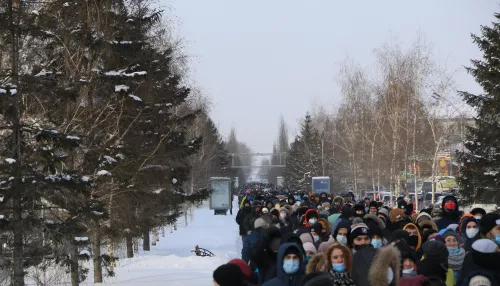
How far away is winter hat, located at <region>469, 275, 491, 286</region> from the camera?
6.79 metres

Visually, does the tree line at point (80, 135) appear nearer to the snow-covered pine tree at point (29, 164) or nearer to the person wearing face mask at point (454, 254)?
the snow-covered pine tree at point (29, 164)

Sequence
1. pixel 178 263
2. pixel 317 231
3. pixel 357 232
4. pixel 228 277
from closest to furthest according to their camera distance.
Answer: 1. pixel 228 277
2. pixel 357 232
3. pixel 317 231
4. pixel 178 263

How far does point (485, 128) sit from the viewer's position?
82.9ft

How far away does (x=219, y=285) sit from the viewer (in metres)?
5.46

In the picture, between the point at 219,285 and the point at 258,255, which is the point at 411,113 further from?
the point at 219,285

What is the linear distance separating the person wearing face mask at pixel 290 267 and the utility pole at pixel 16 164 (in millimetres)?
6453

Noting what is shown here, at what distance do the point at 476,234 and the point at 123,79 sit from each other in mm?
10052

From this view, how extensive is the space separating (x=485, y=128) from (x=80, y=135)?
1527 centimetres

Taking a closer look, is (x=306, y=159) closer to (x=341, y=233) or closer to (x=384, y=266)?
(x=341, y=233)

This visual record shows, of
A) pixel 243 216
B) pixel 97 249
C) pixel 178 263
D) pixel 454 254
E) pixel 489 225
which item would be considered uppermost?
pixel 489 225

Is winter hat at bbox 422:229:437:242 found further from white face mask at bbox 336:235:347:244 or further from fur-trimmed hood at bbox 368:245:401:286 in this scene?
fur-trimmed hood at bbox 368:245:401:286

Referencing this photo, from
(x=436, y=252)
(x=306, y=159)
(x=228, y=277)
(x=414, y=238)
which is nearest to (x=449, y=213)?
(x=414, y=238)

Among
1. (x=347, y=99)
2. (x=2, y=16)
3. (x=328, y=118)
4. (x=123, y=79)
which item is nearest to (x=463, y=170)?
(x=123, y=79)

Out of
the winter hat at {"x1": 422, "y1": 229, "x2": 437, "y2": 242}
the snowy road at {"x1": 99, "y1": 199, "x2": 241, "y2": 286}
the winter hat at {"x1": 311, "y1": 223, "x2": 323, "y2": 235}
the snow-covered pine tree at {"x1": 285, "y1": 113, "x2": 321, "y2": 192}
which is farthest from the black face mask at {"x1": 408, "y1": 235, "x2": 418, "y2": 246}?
the snow-covered pine tree at {"x1": 285, "y1": 113, "x2": 321, "y2": 192}
